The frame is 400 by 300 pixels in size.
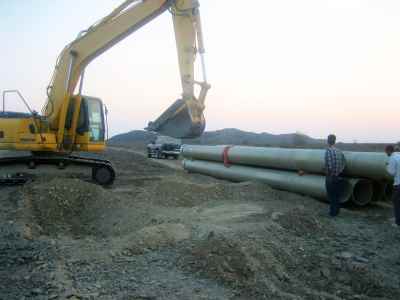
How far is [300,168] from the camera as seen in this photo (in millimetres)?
10836

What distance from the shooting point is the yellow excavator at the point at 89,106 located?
11773mm

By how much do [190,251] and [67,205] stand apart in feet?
14.8

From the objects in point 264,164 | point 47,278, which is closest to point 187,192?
point 264,164

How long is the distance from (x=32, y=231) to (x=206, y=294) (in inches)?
152

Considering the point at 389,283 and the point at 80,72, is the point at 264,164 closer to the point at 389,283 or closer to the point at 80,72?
the point at 80,72

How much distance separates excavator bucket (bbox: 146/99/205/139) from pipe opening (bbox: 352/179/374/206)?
4195 mm

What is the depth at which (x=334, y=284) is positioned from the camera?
497cm

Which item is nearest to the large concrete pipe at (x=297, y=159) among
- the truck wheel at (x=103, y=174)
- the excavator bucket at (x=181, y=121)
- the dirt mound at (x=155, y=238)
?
the excavator bucket at (x=181, y=121)

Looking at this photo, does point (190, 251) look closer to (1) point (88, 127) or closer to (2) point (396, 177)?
(2) point (396, 177)

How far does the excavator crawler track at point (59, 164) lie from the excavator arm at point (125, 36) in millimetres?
556

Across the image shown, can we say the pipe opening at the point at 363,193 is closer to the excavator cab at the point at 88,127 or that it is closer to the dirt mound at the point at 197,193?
the dirt mound at the point at 197,193

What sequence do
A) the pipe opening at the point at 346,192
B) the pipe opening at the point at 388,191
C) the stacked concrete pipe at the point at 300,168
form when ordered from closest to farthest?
the stacked concrete pipe at the point at 300,168, the pipe opening at the point at 346,192, the pipe opening at the point at 388,191

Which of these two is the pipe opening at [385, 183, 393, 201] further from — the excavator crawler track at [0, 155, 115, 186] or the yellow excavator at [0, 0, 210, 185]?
the excavator crawler track at [0, 155, 115, 186]

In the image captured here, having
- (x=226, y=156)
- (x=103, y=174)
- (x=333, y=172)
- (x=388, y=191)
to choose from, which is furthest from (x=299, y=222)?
(x=226, y=156)
